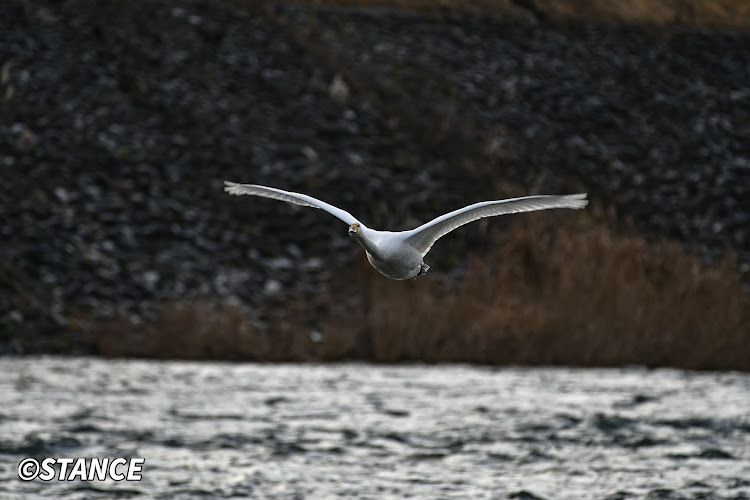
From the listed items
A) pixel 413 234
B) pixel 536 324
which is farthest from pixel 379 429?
pixel 413 234

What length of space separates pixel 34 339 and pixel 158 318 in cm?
190

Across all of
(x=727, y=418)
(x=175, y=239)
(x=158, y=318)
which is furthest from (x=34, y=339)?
(x=727, y=418)

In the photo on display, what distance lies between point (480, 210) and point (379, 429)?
6.22 meters

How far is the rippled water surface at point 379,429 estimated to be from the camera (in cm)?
1131

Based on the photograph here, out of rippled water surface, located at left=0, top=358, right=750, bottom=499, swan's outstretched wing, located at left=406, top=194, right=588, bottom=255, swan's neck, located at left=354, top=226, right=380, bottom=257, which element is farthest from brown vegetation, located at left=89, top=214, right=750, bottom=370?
swan's neck, located at left=354, top=226, right=380, bottom=257

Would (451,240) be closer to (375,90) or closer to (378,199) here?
(378,199)

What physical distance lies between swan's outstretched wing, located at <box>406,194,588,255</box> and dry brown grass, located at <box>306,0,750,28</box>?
2516cm

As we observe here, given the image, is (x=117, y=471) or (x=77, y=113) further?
(x=77, y=113)

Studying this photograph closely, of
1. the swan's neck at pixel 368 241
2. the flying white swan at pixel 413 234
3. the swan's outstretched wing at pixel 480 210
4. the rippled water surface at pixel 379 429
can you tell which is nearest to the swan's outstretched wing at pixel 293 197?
the flying white swan at pixel 413 234

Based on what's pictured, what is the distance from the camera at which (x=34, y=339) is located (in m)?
18.2
